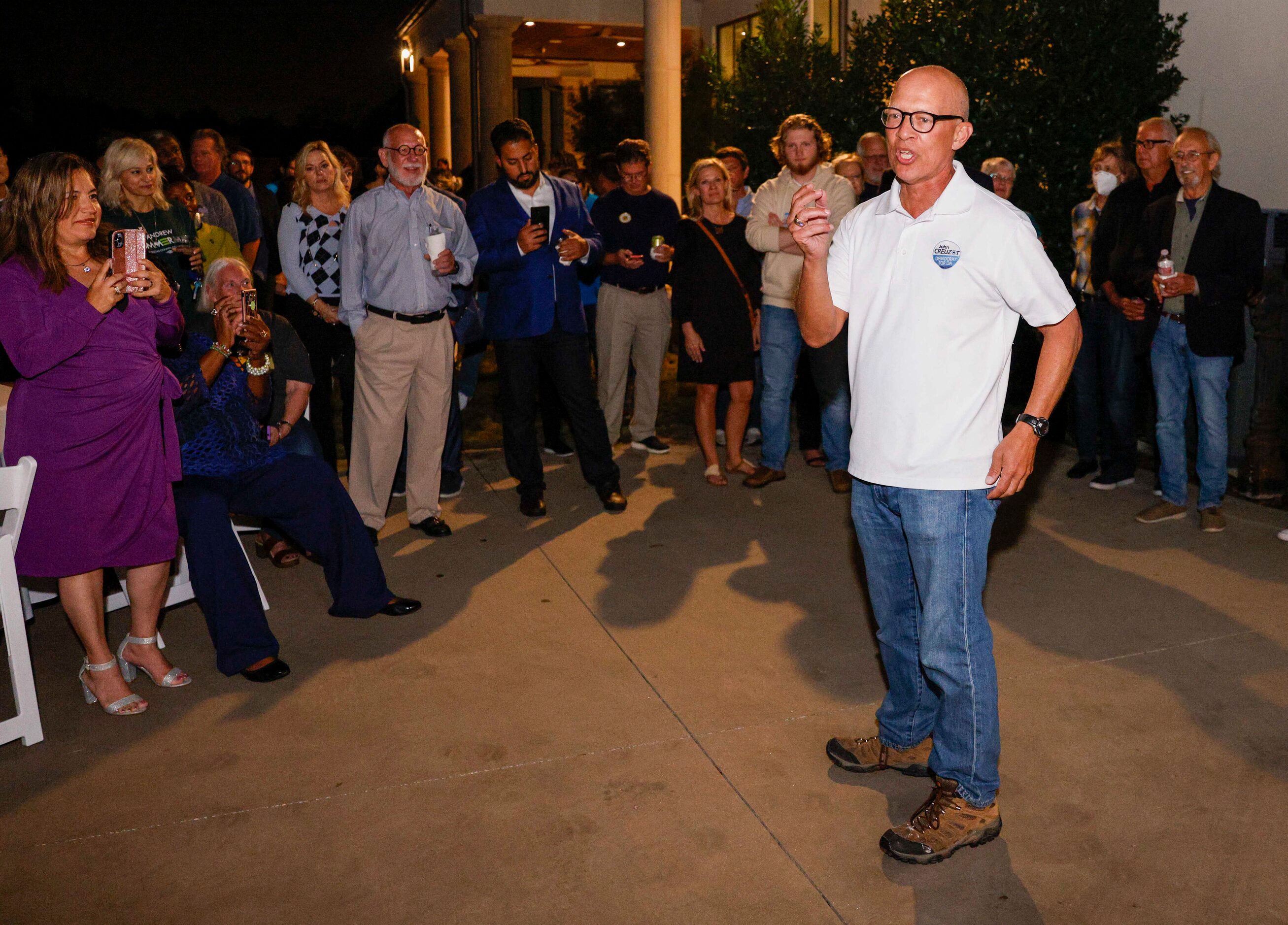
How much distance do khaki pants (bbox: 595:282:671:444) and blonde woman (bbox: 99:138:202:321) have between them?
2922 millimetres

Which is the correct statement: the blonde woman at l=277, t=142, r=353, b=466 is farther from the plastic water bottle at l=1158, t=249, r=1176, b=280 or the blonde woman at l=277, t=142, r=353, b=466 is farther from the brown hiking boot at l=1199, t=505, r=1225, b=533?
the brown hiking boot at l=1199, t=505, r=1225, b=533

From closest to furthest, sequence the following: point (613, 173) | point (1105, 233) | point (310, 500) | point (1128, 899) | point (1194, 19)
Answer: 1. point (1128, 899)
2. point (310, 500)
3. point (1105, 233)
4. point (1194, 19)
5. point (613, 173)

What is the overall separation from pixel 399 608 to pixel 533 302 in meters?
2.13

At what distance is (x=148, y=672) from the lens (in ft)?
15.1

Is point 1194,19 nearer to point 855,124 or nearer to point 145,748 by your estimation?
point 855,124

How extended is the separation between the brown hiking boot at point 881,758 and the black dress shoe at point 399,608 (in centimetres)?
228

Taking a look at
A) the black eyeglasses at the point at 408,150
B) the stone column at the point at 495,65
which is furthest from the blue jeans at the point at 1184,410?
the stone column at the point at 495,65

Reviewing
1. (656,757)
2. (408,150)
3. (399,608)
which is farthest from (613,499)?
(656,757)

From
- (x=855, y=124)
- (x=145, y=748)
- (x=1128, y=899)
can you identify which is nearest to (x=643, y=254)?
(x=855, y=124)

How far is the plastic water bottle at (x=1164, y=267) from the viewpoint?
586cm

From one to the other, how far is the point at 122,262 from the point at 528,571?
2569 millimetres

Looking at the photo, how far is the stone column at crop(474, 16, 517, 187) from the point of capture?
24750 mm

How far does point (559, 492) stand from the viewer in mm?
7312

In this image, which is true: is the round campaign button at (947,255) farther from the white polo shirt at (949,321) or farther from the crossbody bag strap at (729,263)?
the crossbody bag strap at (729,263)
